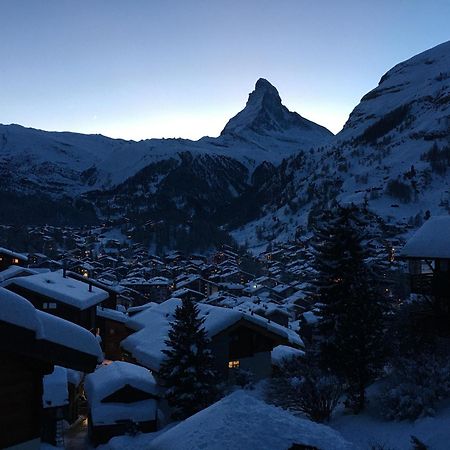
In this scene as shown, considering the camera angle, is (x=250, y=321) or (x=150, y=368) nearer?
(x=150, y=368)

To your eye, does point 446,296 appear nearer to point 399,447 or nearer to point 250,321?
point 399,447

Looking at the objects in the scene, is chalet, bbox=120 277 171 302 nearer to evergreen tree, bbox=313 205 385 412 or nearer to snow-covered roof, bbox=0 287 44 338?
evergreen tree, bbox=313 205 385 412

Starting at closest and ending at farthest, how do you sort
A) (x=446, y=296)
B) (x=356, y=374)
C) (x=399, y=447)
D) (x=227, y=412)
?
(x=227, y=412), (x=399, y=447), (x=356, y=374), (x=446, y=296)

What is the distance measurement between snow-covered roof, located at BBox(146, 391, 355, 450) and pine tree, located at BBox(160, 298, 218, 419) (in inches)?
497

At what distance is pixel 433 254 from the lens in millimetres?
23281

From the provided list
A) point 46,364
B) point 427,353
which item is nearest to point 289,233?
point 427,353

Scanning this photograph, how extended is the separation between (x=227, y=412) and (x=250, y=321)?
67.6ft

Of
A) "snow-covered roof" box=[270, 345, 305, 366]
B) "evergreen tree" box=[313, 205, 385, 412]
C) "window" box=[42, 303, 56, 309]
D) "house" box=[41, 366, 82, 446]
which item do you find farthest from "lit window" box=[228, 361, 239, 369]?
"window" box=[42, 303, 56, 309]

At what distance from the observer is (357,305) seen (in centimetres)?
2112

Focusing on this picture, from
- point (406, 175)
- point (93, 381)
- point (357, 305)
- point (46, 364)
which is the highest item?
point (406, 175)

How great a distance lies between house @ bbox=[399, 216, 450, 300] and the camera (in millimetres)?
23328

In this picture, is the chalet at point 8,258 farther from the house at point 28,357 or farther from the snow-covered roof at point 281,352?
the house at point 28,357

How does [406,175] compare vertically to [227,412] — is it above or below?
above

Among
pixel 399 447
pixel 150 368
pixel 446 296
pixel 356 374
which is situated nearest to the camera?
pixel 399 447
